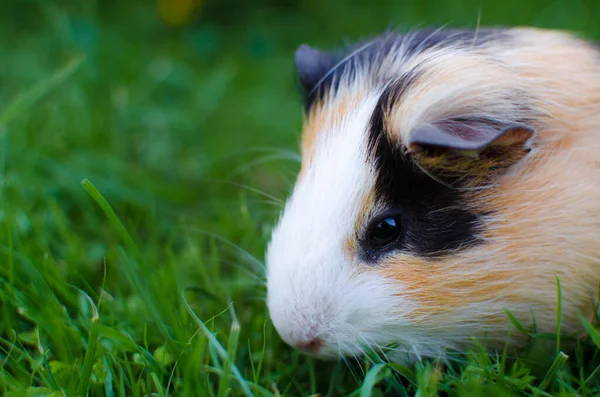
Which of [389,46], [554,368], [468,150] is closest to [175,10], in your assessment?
[389,46]

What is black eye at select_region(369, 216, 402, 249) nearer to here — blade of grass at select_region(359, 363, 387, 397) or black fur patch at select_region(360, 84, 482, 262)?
black fur patch at select_region(360, 84, 482, 262)

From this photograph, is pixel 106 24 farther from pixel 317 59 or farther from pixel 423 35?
pixel 423 35

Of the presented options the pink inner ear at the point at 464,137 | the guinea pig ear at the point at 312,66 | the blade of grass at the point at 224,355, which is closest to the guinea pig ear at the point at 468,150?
the pink inner ear at the point at 464,137

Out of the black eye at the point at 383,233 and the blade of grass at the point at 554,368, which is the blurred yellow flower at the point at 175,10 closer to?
the black eye at the point at 383,233

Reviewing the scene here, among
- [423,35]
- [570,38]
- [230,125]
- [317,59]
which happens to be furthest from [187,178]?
[570,38]

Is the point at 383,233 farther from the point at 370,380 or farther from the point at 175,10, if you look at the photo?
the point at 175,10

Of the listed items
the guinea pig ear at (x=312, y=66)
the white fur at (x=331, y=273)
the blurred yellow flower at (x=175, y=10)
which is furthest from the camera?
the blurred yellow flower at (x=175, y=10)

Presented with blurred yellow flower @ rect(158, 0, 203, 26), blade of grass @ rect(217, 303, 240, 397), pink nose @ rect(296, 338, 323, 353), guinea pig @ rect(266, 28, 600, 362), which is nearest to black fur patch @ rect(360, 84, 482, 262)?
guinea pig @ rect(266, 28, 600, 362)
